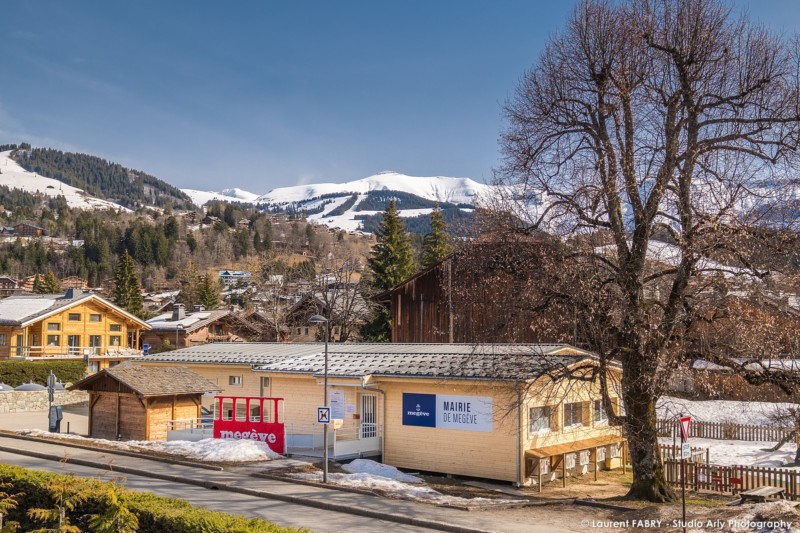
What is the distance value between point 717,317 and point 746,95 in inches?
247

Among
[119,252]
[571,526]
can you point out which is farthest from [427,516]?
[119,252]

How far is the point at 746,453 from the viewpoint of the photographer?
109 feet

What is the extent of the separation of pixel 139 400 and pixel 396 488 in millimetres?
13864

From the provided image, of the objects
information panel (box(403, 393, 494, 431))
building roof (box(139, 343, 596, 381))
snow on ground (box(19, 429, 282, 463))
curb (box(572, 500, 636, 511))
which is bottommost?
curb (box(572, 500, 636, 511))

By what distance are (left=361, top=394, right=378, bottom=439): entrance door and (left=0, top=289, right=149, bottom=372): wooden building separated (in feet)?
159

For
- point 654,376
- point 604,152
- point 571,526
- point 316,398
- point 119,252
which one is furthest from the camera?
point 119,252

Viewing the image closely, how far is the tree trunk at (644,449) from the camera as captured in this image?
2117 centimetres

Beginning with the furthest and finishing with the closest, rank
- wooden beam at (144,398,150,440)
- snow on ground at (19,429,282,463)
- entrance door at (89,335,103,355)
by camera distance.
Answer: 1. entrance door at (89,335,103,355)
2. wooden beam at (144,398,150,440)
3. snow on ground at (19,429,282,463)

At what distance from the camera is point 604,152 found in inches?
846

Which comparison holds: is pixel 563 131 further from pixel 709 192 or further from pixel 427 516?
pixel 427 516

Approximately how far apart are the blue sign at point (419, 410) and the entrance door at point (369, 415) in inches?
68.0

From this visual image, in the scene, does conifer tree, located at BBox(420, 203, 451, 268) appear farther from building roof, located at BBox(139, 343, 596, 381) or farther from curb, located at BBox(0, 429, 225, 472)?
curb, located at BBox(0, 429, 225, 472)

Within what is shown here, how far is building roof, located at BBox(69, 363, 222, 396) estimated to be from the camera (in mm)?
29938

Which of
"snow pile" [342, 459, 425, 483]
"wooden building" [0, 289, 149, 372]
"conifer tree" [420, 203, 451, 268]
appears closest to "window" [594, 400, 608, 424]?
"snow pile" [342, 459, 425, 483]
